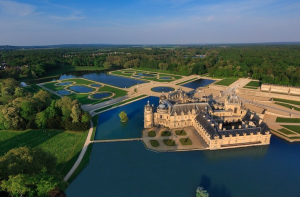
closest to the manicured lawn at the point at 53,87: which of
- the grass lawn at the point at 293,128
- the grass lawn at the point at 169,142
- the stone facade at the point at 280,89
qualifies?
the grass lawn at the point at 169,142

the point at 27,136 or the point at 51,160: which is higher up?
the point at 51,160

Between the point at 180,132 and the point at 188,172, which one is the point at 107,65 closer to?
the point at 180,132

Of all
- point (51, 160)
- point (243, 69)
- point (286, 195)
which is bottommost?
point (286, 195)

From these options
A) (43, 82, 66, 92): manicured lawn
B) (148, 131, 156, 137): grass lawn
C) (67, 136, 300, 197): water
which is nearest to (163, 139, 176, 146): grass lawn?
(67, 136, 300, 197): water

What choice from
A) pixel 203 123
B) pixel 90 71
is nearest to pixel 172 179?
pixel 203 123

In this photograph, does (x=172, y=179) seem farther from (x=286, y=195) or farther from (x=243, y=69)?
(x=243, y=69)

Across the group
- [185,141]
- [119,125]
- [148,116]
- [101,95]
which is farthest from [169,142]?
[101,95]

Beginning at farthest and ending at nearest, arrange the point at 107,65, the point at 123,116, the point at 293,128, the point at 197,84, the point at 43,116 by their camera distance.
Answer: the point at 107,65 → the point at 197,84 → the point at 123,116 → the point at 43,116 → the point at 293,128
